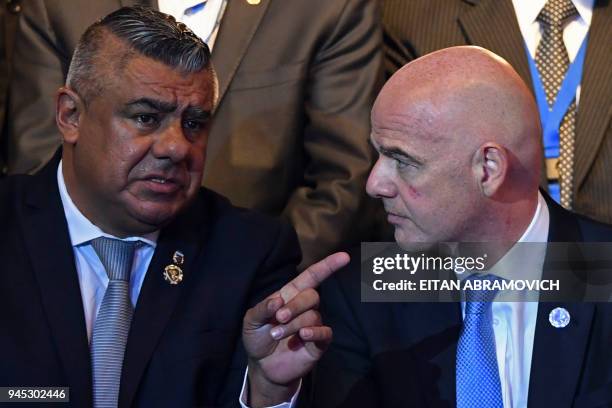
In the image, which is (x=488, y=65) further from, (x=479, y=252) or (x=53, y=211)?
(x=53, y=211)

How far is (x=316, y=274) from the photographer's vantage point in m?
2.07

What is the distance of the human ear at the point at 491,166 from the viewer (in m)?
2.33

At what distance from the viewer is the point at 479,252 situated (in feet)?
7.82

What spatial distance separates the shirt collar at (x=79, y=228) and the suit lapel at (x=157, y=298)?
3cm

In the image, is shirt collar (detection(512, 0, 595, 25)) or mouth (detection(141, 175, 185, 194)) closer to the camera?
mouth (detection(141, 175, 185, 194))

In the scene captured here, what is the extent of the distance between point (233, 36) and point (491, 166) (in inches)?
34.3

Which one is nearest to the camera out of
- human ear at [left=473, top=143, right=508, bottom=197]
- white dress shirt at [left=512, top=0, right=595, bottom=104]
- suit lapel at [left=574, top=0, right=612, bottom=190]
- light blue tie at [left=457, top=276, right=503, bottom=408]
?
light blue tie at [left=457, top=276, right=503, bottom=408]

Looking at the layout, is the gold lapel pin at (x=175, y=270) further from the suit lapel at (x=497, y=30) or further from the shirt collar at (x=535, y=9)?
the shirt collar at (x=535, y=9)

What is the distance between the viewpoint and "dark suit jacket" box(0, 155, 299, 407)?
2275 millimetres

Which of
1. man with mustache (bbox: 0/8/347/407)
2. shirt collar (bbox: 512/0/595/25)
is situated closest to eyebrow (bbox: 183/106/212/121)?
man with mustache (bbox: 0/8/347/407)

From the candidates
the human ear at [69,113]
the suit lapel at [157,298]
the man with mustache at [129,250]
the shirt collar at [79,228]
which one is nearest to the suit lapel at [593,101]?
the man with mustache at [129,250]

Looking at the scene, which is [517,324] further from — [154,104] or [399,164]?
[154,104]

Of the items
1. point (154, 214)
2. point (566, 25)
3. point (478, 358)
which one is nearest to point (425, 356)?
point (478, 358)

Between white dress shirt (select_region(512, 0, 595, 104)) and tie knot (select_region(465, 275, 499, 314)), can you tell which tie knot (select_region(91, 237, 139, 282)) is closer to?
tie knot (select_region(465, 275, 499, 314))
